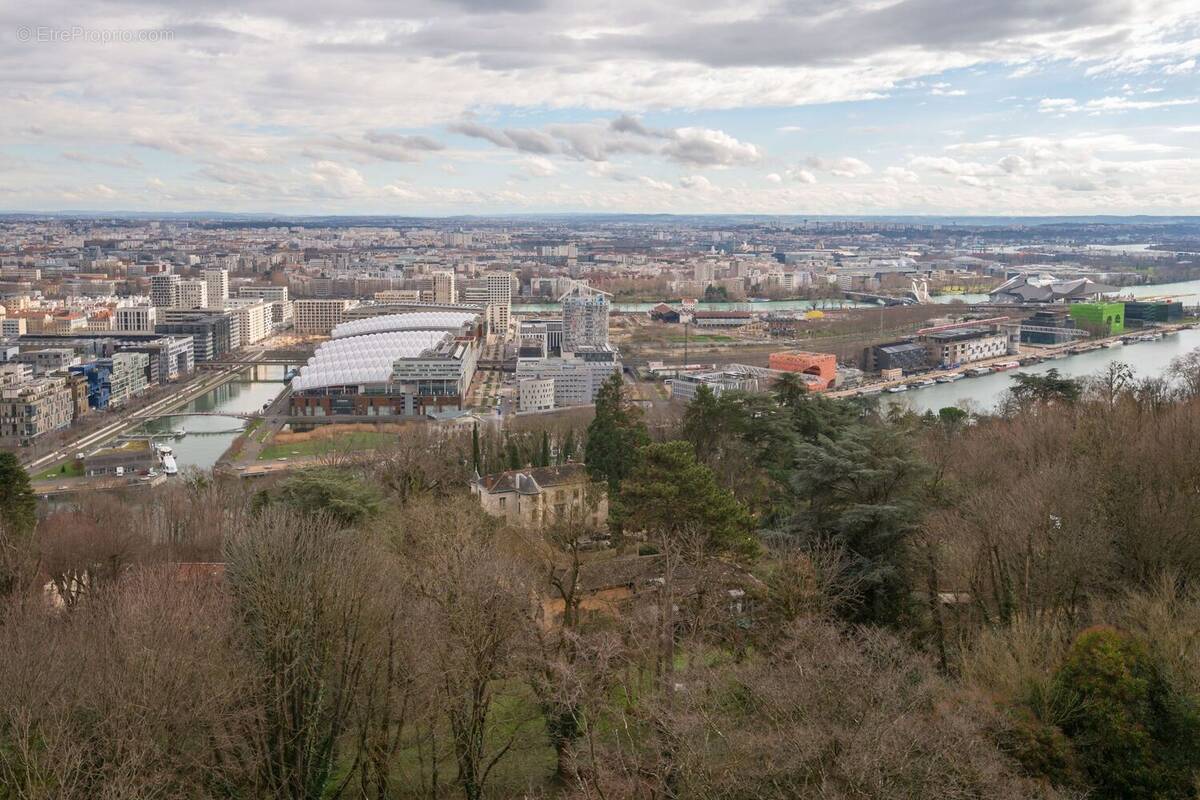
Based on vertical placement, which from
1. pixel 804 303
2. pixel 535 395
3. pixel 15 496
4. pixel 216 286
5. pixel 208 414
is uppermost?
pixel 216 286

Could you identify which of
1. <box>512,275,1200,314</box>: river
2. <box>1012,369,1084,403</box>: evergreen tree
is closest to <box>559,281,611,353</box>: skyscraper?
<box>512,275,1200,314</box>: river

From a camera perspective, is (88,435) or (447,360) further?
(447,360)

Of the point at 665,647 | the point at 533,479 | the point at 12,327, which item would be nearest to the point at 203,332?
the point at 12,327

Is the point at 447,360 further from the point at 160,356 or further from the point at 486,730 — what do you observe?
the point at 486,730

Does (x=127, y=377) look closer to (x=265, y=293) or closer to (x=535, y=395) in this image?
(x=535, y=395)

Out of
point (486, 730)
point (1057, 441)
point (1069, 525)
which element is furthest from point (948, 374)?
point (486, 730)

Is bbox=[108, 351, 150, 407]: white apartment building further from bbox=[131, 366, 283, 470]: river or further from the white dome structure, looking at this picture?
the white dome structure
